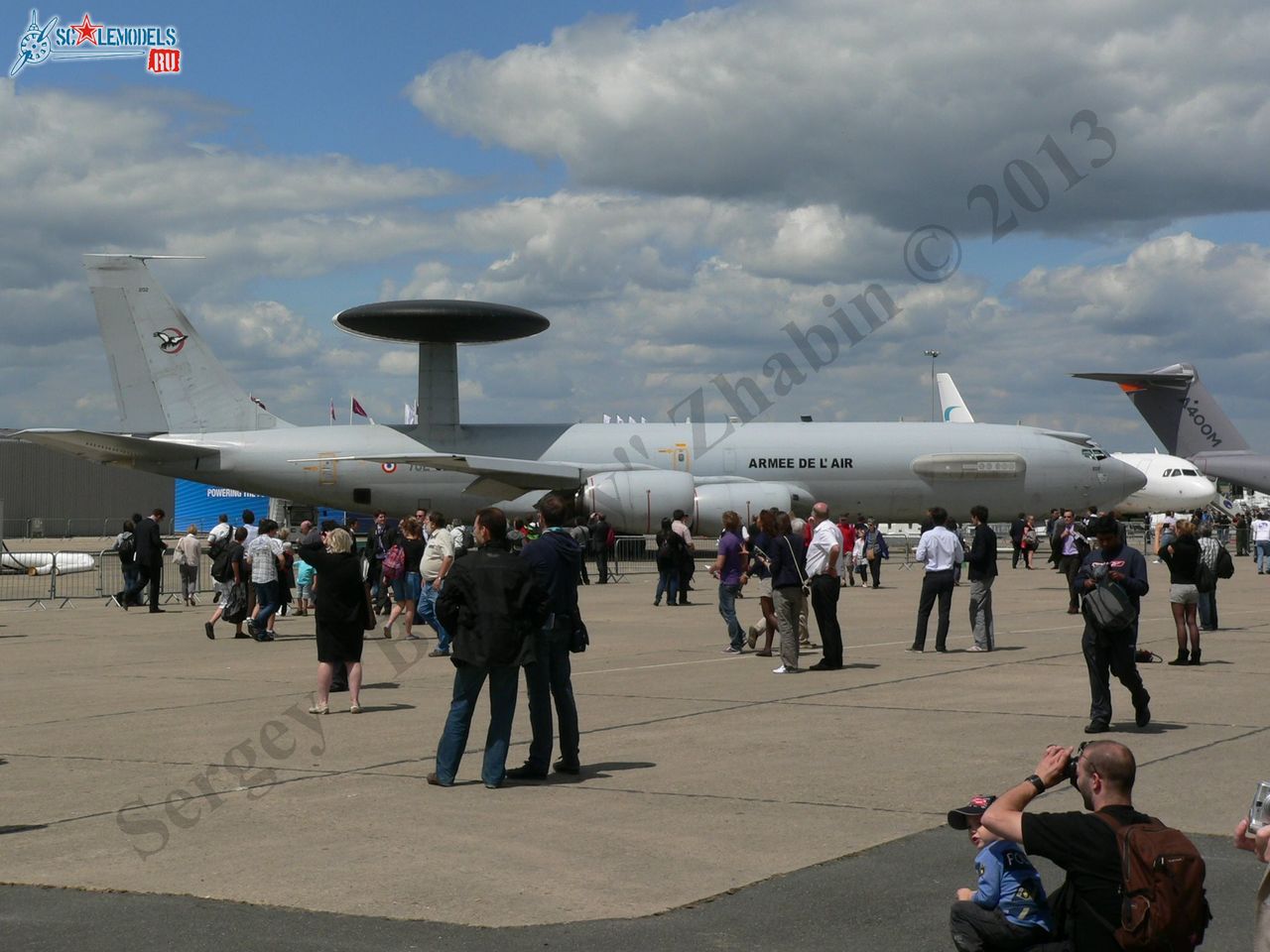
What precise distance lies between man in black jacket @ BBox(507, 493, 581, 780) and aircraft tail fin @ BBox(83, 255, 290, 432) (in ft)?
107

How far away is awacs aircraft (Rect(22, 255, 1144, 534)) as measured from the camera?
1558 inches

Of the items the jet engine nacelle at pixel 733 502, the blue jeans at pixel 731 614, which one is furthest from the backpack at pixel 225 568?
the jet engine nacelle at pixel 733 502

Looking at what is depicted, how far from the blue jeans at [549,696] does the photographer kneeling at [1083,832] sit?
5170 millimetres

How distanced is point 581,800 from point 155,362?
34441 millimetres

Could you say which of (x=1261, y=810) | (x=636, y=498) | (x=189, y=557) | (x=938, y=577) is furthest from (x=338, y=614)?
(x=636, y=498)

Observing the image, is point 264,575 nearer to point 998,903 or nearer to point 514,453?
point 998,903

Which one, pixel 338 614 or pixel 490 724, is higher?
pixel 338 614

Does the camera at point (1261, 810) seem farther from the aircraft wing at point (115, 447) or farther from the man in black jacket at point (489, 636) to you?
the aircraft wing at point (115, 447)

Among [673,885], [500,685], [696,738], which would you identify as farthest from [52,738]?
[673,885]

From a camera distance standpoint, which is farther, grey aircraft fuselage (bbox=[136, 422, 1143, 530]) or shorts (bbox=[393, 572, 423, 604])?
grey aircraft fuselage (bbox=[136, 422, 1143, 530])

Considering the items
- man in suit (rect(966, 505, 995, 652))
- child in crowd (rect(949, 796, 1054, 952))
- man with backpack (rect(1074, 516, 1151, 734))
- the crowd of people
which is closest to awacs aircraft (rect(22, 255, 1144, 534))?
the crowd of people

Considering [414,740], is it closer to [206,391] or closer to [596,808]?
[596,808]

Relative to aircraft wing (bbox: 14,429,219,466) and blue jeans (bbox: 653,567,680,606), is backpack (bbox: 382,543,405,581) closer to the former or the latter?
blue jeans (bbox: 653,567,680,606)

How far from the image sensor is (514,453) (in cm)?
4128
